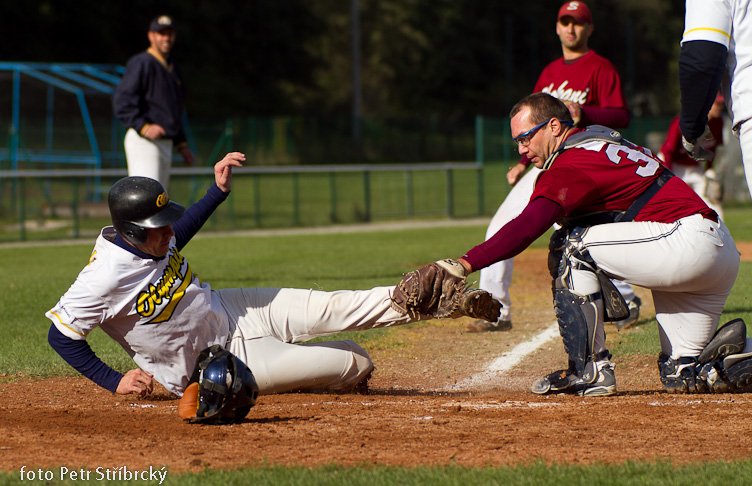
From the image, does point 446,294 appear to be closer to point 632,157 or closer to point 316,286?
point 632,157

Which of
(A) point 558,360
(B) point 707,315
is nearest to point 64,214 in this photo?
(A) point 558,360

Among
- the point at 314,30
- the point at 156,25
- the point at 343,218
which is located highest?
the point at 314,30

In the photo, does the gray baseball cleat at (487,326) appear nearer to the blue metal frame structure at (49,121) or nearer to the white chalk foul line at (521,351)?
the white chalk foul line at (521,351)

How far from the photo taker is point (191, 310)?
439 cm

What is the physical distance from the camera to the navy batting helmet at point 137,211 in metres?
4.13

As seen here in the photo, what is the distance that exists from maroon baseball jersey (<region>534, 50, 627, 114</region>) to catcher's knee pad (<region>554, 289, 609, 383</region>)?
258cm

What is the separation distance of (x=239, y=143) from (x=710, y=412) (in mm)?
29001

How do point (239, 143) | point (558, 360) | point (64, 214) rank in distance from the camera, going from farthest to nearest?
point (239, 143), point (64, 214), point (558, 360)

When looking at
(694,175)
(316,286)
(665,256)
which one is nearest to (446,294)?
(665,256)

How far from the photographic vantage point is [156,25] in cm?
829

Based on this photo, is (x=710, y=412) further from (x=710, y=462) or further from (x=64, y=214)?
(x=64, y=214)

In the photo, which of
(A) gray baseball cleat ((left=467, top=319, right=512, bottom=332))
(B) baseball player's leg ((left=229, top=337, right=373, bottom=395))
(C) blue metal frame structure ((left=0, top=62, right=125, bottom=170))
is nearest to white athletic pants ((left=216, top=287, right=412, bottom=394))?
(B) baseball player's leg ((left=229, top=337, right=373, bottom=395))

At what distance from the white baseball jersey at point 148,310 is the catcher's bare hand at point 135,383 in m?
0.14

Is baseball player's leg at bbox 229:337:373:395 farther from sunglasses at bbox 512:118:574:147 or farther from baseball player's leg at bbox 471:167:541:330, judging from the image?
baseball player's leg at bbox 471:167:541:330
